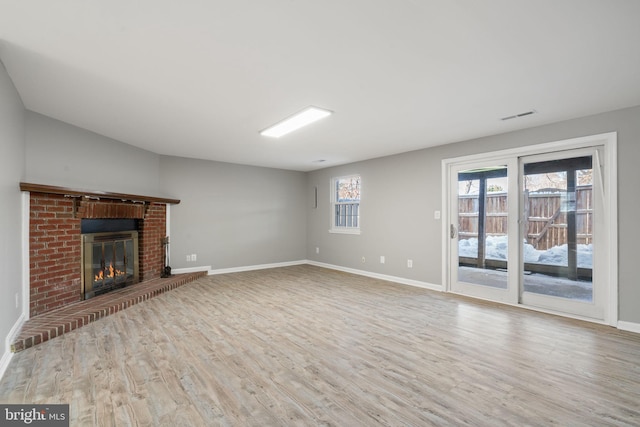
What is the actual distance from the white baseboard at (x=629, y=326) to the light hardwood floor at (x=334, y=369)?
17 cm

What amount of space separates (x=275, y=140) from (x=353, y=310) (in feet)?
8.93

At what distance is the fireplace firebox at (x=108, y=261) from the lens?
3760 mm

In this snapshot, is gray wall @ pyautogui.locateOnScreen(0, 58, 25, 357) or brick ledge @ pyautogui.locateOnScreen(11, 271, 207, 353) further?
brick ledge @ pyautogui.locateOnScreen(11, 271, 207, 353)

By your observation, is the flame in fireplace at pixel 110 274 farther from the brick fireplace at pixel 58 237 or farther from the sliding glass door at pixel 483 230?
the sliding glass door at pixel 483 230

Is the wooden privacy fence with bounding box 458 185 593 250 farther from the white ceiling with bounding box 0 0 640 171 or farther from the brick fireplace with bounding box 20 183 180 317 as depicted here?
the brick fireplace with bounding box 20 183 180 317

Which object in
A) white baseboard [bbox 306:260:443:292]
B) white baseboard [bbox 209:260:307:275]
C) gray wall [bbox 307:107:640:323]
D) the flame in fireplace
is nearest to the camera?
gray wall [bbox 307:107:640:323]

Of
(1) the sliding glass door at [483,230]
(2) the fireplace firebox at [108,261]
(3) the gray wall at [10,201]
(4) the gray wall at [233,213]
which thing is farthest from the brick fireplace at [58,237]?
(1) the sliding glass door at [483,230]

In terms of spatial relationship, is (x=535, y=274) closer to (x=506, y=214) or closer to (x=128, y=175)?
(x=506, y=214)

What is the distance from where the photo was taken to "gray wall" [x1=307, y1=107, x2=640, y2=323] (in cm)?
311

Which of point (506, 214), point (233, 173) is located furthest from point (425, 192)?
point (233, 173)

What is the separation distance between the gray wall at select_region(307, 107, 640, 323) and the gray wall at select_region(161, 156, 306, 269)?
599mm

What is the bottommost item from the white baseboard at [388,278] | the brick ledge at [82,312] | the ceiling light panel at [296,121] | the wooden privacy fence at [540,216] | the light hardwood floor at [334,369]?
the light hardwood floor at [334,369]

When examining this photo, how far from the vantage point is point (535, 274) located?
3844 mm

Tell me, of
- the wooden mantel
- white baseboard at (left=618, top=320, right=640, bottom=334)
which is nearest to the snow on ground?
white baseboard at (left=618, top=320, right=640, bottom=334)
